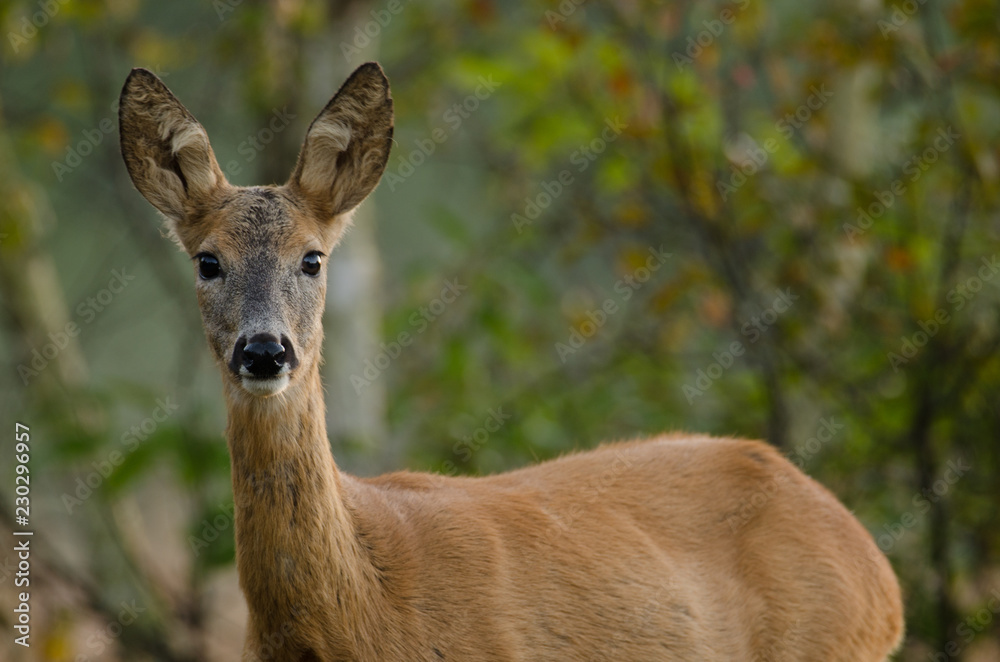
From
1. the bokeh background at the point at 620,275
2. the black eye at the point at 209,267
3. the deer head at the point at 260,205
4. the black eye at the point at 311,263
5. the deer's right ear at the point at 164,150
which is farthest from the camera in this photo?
the bokeh background at the point at 620,275

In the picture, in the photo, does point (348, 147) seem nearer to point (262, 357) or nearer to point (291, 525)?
point (262, 357)

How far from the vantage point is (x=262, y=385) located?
421cm

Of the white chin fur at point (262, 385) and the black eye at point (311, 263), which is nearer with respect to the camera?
the white chin fur at point (262, 385)

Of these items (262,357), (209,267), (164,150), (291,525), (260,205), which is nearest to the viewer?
(262,357)

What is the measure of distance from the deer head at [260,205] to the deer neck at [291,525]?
7.1 inches

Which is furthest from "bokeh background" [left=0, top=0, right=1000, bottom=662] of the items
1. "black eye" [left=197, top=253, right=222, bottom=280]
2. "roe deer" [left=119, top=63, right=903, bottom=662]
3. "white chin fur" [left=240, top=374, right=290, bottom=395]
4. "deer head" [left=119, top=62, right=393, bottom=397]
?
"white chin fur" [left=240, top=374, right=290, bottom=395]

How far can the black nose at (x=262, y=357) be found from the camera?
165 inches

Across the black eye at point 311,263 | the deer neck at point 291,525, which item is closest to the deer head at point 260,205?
the black eye at point 311,263

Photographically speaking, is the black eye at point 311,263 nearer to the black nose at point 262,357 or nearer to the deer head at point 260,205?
the deer head at point 260,205

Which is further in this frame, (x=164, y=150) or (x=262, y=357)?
(x=164, y=150)

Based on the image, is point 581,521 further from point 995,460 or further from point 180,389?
point 180,389

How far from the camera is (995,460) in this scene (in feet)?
25.3

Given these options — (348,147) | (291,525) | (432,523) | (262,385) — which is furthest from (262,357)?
(348,147)

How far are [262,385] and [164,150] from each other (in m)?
1.38
